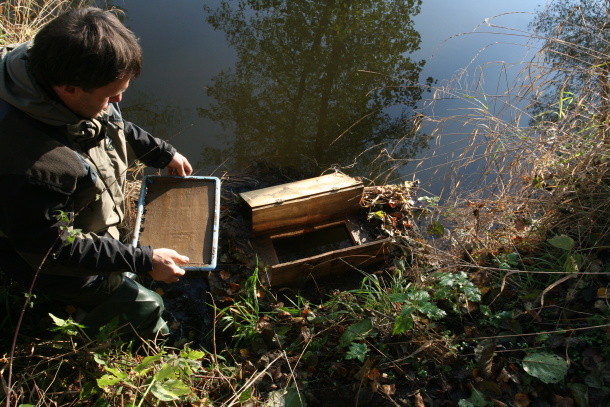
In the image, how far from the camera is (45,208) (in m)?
1.60

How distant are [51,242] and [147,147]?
842 millimetres

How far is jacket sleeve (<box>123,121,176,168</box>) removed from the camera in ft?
7.63

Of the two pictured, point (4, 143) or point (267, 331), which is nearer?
point (4, 143)

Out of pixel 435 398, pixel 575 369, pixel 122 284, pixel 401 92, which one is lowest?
pixel 435 398

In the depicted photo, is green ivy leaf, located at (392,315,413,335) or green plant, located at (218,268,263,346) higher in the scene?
green ivy leaf, located at (392,315,413,335)

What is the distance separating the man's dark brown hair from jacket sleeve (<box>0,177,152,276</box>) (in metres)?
0.39

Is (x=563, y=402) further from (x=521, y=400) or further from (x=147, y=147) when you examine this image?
(x=147, y=147)

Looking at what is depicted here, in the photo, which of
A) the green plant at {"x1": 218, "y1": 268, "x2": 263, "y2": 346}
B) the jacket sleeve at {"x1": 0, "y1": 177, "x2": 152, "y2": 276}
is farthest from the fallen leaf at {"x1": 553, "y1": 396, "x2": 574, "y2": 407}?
the jacket sleeve at {"x1": 0, "y1": 177, "x2": 152, "y2": 276}

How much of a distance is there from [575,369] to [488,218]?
112cm

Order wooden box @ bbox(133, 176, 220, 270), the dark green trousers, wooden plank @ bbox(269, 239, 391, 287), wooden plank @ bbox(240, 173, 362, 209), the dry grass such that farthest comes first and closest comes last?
the dry grass < wooden plank @ bbox(240, 173, 362, 209) < wooden plank @ bbox(269, 239, 391, 287) < wooden box @ bbox(133, 176, 220, 270) < the dark green trousers

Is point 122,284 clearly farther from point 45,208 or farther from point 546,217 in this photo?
point 546,217

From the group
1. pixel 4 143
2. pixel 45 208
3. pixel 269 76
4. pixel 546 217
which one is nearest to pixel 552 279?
pixel 546 217

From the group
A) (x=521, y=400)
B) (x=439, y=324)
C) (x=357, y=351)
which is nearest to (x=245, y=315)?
(x=357, y=351)

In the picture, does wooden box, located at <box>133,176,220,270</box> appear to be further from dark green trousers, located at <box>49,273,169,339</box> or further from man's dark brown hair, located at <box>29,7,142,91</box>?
man's dark brown hair, located at <box>29,7,142,91</box>
